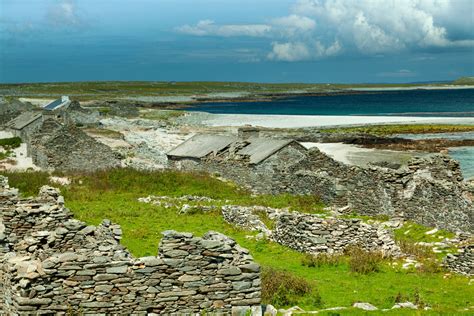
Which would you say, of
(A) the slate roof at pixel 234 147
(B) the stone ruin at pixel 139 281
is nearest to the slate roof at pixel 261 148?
(A) the slate roof at pixel 234 147

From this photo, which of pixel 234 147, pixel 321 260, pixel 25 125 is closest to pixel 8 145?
pixel 25 125

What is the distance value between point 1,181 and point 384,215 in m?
17.3

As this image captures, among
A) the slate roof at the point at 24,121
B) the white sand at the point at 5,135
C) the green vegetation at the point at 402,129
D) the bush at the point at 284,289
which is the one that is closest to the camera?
the bush at the point at 284,289

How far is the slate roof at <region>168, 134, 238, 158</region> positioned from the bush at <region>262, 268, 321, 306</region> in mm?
34034

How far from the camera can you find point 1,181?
25703 millimetres

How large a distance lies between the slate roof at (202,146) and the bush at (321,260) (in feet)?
99.2

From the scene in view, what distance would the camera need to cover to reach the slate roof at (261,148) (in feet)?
146

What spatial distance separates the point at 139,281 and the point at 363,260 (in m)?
9.57

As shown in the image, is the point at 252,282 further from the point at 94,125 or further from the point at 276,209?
the point at 94,125

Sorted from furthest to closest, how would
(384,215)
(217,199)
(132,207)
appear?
(217,199) < (132,207) < (384,215)

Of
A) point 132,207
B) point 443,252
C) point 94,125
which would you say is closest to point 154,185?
point 132,207

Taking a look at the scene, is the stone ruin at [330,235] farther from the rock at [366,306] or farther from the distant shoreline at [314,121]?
the distant shoreline at [314,121]

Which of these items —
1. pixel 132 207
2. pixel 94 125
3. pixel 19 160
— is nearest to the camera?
pixel 132 207

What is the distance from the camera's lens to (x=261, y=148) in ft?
152
